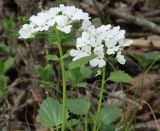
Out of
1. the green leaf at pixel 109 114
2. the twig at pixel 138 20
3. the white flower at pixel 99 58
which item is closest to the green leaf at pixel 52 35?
the white flower at pixel 99 58

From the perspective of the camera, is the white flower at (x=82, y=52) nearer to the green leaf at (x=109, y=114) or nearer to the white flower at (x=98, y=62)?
the white flower at (x=98, y=62)

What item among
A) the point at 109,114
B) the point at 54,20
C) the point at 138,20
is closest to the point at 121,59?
the point at 54,20

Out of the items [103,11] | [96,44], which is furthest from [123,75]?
[103,11]

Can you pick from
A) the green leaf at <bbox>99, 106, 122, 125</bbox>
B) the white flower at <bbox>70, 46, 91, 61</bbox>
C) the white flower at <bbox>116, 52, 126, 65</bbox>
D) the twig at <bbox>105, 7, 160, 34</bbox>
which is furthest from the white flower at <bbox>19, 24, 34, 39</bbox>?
the twig at <bbox>105, 7, 160, 34</bbox>

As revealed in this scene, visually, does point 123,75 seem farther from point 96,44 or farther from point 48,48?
point 48,48

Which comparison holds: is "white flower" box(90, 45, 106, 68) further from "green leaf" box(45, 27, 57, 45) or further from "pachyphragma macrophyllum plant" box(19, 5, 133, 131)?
"green leaf" box(45, 27, 57, 45)
